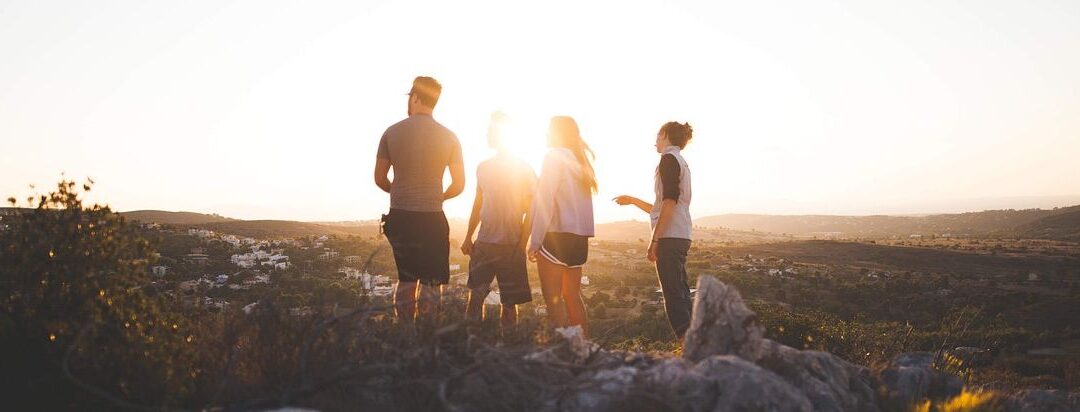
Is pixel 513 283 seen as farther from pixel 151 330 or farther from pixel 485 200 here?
pixel 151 330

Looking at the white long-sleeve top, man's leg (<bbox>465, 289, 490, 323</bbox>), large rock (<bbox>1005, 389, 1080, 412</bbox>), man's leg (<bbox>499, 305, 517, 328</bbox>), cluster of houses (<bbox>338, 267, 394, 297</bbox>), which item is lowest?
cluster of houses (<bbox>338, 267, 394, 297</bbox>)

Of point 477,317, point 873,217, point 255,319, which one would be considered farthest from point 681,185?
point 873,217

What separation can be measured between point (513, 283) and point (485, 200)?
714 mm

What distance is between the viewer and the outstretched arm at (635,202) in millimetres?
5738

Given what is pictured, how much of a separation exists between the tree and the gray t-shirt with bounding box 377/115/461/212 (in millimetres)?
1689

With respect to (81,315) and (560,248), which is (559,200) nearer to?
(560,248)

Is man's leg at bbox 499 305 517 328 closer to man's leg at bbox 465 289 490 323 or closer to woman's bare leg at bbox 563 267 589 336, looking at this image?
man's leg at bbox 465 289 490 323

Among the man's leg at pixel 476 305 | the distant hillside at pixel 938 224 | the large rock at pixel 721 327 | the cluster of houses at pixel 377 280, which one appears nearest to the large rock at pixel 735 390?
the large rock at pixel 721 327

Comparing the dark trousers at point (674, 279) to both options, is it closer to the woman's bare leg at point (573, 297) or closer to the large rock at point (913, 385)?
the woman's bare leg at point (573, 297)

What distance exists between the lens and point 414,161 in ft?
14.8

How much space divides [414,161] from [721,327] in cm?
242

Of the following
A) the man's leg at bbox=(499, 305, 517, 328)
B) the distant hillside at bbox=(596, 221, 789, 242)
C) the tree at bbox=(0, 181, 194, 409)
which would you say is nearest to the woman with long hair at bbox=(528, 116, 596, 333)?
the man's leg at bbox=(499, 305, 517, 328)

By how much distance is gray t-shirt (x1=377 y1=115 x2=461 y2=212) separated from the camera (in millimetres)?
4516

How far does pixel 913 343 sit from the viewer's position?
15.6 m
